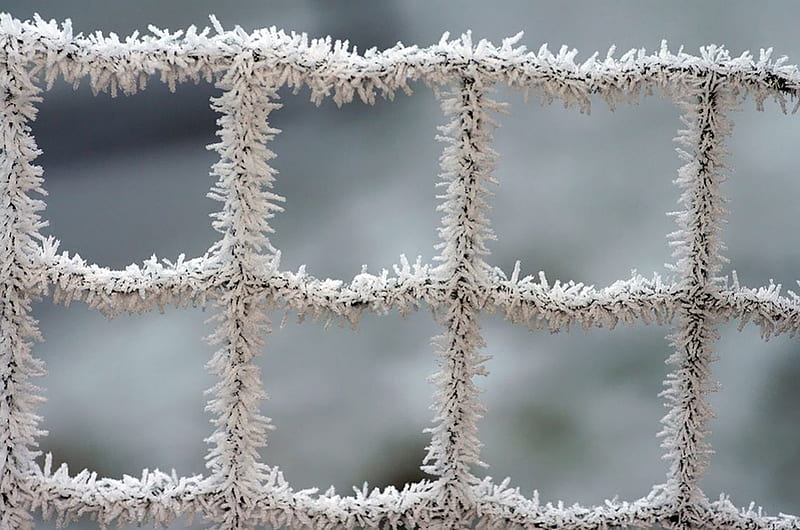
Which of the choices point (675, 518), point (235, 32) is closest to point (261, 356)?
point (235, 32)

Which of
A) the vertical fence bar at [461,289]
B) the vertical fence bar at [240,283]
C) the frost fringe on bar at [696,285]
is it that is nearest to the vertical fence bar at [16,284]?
the vertical fence bar at [240,283]

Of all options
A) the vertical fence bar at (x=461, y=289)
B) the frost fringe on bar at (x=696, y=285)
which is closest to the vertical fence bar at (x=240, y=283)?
the vertical fence bar at (x=461, y=289)

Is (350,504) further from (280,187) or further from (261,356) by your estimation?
(280,187)

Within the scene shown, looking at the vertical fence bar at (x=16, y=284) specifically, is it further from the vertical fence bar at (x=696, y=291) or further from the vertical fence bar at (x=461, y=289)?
the vertical fence bar at (x=696, y=291)

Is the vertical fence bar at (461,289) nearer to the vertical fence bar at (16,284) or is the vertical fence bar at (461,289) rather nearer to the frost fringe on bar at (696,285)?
the frost fringe on bar at (696,285)

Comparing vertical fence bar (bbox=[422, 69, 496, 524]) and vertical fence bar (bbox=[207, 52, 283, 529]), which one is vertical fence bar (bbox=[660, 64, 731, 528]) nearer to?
vertical fence bar (bbox=[422, 69, 496, 524])

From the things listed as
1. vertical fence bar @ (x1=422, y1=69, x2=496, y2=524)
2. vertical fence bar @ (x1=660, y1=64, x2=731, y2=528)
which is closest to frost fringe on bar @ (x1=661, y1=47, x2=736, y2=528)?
vertical fence bar @ (x1=660, y1=64, x2=731, y2=528)
